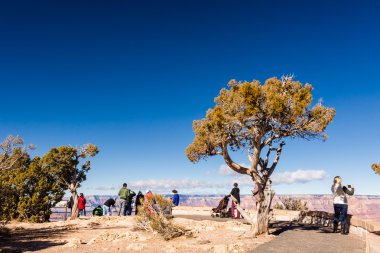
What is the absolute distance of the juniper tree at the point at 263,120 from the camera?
14023 mm

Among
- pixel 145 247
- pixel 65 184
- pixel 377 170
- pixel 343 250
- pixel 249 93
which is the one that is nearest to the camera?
pixel 343 250

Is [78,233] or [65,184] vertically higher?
[65,184]

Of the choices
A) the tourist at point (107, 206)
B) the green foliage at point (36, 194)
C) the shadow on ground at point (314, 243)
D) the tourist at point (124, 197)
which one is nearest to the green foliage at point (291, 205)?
the tourist at point (124, 197)

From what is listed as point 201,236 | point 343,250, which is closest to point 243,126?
point 201,236

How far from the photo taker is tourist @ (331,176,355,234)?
515 inches

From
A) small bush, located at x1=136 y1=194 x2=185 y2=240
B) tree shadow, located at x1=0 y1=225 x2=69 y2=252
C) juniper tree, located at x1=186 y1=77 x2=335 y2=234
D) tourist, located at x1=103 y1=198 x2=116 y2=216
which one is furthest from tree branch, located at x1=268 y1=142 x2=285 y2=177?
tourist, located at x1=103 y1=198 x2=116 y2=216

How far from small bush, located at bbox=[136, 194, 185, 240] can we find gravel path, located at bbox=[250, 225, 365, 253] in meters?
4.82

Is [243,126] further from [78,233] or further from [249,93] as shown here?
[78,233]

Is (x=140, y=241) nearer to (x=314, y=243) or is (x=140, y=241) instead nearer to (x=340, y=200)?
(x=314, y=243)

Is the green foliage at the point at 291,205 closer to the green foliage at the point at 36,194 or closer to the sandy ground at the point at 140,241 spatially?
the sandy ground at the point at 140,241

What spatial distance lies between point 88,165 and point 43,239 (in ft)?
53.5

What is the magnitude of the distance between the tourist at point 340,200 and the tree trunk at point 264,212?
2.62 metres

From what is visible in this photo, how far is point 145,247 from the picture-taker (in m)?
13.0

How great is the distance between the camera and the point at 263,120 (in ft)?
47.0
